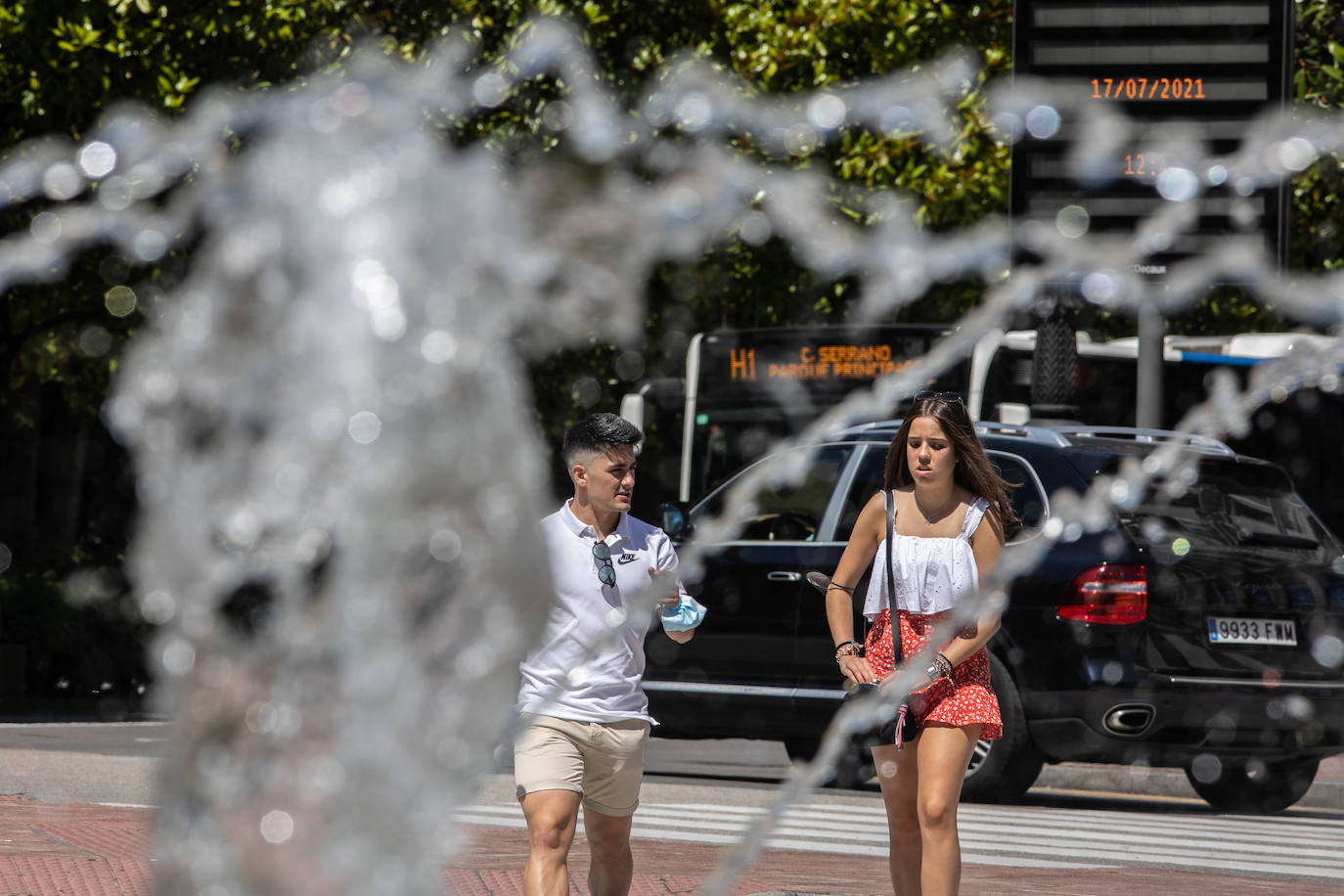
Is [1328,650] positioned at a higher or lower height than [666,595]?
lower

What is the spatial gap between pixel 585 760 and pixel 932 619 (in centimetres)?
105

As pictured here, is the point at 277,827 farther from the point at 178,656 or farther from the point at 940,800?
the point at 940,800

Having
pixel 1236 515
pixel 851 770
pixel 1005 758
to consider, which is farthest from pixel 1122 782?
pixel 1236 515

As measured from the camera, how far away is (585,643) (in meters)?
5.53

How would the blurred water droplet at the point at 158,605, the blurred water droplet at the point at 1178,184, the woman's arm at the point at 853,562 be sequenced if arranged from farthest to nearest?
the blurred water droplet at the point at 1178,184 < the woman's arm at the point at 853,562 < the blurred water droplet at the point at 158,605

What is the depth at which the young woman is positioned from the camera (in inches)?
224

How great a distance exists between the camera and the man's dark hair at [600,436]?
5.78 meters

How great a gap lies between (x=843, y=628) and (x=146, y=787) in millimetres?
5436

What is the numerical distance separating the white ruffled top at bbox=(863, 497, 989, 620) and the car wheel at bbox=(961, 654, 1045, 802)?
14.7ft

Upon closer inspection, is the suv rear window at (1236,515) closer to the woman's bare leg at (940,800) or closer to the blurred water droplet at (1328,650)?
the blurred water droplet at (1328,650)

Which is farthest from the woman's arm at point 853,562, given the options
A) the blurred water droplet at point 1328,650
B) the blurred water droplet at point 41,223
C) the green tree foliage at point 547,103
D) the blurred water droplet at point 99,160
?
the green tree foliage at point 547,103

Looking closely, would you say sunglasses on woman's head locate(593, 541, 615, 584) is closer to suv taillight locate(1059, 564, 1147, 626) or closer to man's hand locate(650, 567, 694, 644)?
man's hand locate(650, 567, 694, 644)

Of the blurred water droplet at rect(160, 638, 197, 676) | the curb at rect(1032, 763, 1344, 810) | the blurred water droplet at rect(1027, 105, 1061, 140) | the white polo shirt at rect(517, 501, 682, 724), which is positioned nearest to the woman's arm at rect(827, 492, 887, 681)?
the white polo shirt at rect(517, 501, 682, 724)

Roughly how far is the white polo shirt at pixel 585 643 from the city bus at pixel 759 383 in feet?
38.0
